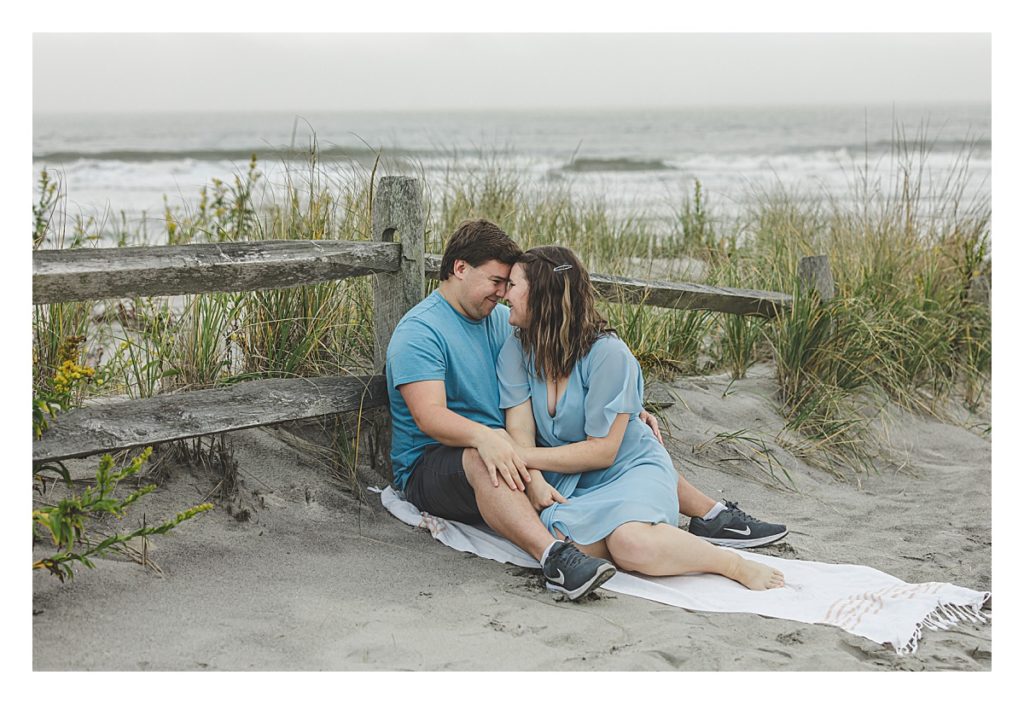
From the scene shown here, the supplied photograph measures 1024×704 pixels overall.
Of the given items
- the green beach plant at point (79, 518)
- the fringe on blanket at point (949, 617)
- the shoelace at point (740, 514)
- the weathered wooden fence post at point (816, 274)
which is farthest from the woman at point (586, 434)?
the weathered wooden fence post at point (816, 274)

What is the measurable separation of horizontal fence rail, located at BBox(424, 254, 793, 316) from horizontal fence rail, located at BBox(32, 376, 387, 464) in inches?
61.4

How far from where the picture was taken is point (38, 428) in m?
3.07

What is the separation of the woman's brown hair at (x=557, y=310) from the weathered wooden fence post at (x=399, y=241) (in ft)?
2.08

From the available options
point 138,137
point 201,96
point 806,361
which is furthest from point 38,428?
point 138,137

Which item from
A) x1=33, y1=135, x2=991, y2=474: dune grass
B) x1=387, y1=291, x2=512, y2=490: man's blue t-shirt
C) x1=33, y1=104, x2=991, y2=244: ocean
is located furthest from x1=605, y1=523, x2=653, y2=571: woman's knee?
x1=33, y1=104, x2=991, y2=244: ocean

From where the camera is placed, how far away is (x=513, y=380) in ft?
12.6

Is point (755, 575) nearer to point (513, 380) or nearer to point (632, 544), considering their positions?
point (632, 544)

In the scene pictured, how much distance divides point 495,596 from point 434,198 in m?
3.50

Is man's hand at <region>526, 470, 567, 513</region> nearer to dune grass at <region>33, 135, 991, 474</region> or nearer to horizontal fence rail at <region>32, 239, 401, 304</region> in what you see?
horizontal fence rail at <region>32, 239, 401, 304</region>

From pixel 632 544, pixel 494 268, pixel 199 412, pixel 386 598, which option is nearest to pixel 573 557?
pixel 632 544

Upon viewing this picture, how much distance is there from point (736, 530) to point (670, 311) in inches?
80.1

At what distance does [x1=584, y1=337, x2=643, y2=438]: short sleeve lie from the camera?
12.0ft

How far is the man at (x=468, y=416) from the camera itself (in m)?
3.58
